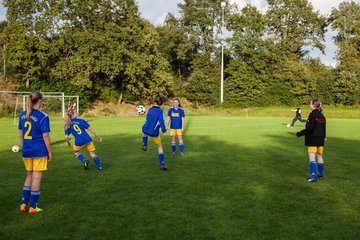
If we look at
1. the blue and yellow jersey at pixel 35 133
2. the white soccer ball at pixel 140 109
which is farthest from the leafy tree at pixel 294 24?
the blue and yellow jersey at pixel 35 133

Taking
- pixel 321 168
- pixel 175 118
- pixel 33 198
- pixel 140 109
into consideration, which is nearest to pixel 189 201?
pixel 33 198

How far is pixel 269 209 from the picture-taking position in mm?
6574

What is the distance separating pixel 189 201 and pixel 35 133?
308cm

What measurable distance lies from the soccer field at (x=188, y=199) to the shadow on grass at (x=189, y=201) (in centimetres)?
2

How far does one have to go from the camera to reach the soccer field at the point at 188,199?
5.48 meters

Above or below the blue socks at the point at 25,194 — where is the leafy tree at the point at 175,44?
above

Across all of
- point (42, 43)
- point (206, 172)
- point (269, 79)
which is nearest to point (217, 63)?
point (269, 79)

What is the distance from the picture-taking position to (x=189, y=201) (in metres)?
7.10

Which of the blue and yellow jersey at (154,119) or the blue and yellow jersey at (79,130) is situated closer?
the blue and yellow jersey at (79,130)

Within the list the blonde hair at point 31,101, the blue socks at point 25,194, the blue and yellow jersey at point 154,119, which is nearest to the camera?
the blonde hair at point 31,101

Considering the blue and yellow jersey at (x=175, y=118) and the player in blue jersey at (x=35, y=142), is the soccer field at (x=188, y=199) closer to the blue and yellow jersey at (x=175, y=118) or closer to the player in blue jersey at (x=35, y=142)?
the player in blue jersey at (x=35, y=142)

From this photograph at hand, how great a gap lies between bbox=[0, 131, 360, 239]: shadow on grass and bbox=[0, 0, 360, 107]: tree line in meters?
37.1

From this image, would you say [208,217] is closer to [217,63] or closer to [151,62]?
[151,62]

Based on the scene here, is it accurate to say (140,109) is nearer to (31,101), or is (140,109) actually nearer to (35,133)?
(35,133)
